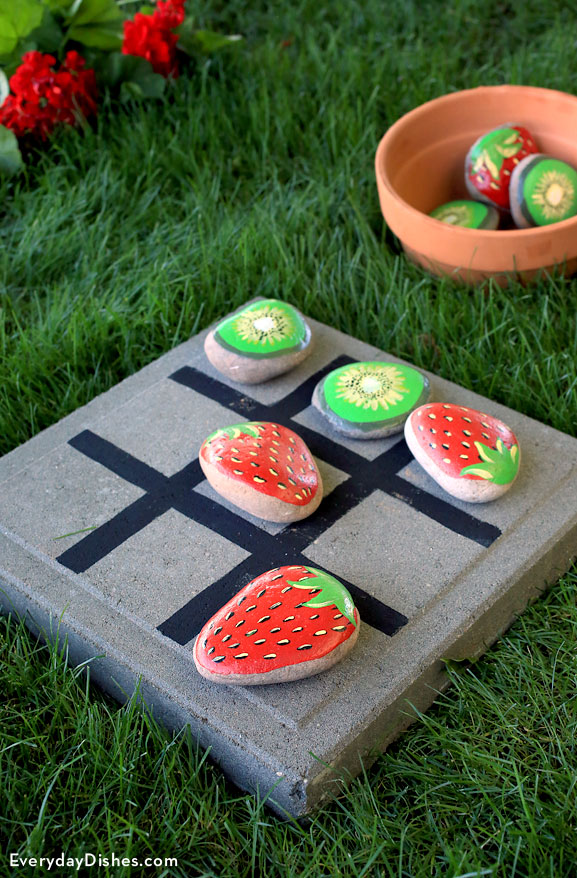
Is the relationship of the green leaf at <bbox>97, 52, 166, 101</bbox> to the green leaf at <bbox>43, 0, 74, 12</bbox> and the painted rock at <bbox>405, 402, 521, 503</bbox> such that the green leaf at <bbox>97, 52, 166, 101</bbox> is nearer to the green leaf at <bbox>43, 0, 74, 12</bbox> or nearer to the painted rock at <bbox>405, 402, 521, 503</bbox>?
the green leaf at <bbox>43, 0, 74, 12</bbox>

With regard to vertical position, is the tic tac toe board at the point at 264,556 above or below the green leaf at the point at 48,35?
below

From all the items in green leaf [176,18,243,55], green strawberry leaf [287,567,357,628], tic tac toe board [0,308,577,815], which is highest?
green leaf [176,18,243,55]

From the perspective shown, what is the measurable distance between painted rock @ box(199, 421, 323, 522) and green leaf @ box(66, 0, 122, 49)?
4.06 feet

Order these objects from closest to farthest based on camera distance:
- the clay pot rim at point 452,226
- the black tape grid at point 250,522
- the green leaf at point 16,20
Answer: the black tape grid at point 250,522 → the clay pot rim at point 452,226 → the green leaf at point 16,20

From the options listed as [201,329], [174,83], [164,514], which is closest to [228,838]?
[164,514]

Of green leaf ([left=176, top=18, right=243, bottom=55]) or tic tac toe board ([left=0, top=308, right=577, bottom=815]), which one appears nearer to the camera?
tic tac toe board ([left=0, top=308, right=577, bottom=815])

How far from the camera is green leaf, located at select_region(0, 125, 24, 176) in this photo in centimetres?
195

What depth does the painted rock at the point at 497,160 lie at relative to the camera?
5.54 ft

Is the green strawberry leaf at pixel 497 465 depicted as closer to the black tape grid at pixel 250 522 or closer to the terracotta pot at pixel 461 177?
the black tape grid at pixel 250 522

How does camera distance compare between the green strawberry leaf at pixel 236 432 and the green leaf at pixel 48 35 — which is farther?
the green leaf at pixel 48 35

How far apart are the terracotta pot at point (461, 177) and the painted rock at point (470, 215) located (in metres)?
0.07

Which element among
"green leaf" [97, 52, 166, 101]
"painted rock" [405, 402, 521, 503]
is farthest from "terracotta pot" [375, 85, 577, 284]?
"green leaf" [97, 52, 166, 101]

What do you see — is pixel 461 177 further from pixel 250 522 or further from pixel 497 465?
pixel 250 522

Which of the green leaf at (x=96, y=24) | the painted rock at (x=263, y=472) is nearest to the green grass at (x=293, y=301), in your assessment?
the green leaf at (x=96, y=24)
